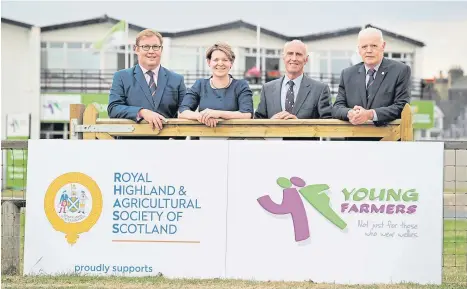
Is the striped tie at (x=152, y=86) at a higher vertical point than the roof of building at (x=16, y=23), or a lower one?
→ lower

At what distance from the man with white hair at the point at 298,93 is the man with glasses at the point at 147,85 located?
33.4 inches

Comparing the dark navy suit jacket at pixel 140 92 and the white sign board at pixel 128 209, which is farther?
the dark navy suit jacket at pixel 140 92

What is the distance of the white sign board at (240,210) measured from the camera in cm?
777

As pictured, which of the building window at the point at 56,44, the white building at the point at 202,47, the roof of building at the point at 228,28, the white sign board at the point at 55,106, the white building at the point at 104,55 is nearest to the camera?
the white sign board at the point at 55,106

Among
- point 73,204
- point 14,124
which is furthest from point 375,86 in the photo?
point 14,124

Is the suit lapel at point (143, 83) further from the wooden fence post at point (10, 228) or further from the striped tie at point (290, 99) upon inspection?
the wooden fence post at point (10, 228)

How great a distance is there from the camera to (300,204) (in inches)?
307

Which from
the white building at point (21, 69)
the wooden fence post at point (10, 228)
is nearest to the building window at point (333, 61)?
the white building at point (21, 69)

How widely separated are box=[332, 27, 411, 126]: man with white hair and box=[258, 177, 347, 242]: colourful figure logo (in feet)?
2.14

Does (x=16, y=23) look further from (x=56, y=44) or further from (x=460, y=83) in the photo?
(x=460, y=83)

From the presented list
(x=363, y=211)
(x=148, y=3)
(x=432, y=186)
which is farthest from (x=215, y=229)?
(x=148, y=3)

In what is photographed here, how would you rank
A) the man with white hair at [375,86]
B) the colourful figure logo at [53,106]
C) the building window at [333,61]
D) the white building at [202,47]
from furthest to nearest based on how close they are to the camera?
the building window at [333,61] < the white building at [202,47] < the colourful figure logo at [53,106] < the man with white hair at [375,86]

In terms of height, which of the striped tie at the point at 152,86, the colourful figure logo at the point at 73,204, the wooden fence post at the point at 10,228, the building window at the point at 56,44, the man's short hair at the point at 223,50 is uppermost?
the building window at the point at 56,44

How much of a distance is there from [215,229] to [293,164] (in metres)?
0.83
